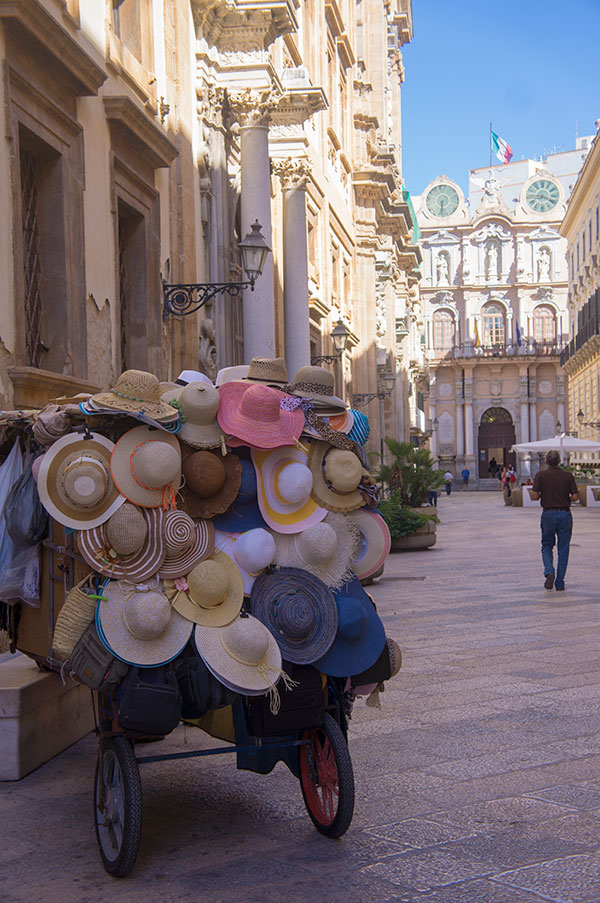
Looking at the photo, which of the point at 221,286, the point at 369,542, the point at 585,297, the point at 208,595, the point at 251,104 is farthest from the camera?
the point at 585,297

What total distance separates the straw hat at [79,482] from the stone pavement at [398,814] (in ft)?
4.20

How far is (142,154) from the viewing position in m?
11.8

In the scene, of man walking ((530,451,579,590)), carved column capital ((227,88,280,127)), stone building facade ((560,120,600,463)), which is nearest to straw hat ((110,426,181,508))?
man walking ((530,451,579,590))

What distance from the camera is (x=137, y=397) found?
4410 millimetres

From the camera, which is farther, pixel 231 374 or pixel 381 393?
pixel 381 393

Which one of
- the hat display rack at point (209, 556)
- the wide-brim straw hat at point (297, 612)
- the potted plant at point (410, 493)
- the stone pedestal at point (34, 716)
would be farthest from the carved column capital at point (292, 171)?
the wide-brim straw hat at point (297, 612)

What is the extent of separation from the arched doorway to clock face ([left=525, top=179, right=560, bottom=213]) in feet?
45.6

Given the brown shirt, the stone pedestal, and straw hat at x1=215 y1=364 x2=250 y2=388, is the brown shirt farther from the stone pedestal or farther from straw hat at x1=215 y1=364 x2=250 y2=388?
straw hat at x1=215 y1=364 x2=250 y2=388

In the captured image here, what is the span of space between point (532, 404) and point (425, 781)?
228ft

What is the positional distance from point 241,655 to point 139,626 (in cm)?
40

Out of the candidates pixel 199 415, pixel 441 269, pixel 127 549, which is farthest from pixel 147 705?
pixel 441 269

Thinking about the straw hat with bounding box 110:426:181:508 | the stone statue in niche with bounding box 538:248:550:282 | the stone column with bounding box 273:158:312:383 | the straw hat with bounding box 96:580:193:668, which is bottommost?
the straw hat with bounding box 96:580:193:668

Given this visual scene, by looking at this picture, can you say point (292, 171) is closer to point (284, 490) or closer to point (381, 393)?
point (381, 393)

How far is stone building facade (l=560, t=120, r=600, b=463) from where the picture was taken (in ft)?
161
